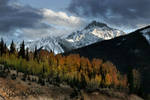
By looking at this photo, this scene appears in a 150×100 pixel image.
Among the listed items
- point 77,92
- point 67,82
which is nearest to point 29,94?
point 77,92

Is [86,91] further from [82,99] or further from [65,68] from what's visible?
[65,68]

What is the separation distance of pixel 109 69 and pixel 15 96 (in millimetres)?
83764

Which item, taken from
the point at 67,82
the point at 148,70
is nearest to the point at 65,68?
the point at 67,82

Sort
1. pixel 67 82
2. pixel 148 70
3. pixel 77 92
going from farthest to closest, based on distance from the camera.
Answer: pixel 148 70, pixel 67 82, pixel 77 92

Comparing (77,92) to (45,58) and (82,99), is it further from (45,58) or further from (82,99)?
(45,58)

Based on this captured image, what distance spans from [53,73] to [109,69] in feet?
125

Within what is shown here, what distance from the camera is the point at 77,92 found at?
89500 millimetres

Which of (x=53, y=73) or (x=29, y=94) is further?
(x=53, y=73)

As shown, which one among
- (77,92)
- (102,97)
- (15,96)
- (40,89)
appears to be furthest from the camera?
(102,97)

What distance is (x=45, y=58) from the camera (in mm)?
142625

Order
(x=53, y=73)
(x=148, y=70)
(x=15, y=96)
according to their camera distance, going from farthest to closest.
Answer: (x=148, y=70), (x=53, y=73), (x=15, y=96)

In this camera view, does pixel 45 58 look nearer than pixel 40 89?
No

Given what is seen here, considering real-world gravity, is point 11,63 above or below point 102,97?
above

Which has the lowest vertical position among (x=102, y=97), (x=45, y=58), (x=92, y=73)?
(x=102, y=97)
